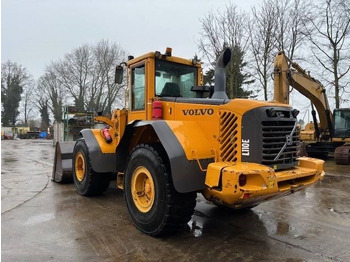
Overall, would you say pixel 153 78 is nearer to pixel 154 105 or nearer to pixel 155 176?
pixel 154 105

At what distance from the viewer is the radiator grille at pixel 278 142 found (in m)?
4.03

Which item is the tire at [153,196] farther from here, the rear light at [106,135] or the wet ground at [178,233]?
the rear light at [106,135]

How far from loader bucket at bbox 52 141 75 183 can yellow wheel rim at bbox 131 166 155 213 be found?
404 cm

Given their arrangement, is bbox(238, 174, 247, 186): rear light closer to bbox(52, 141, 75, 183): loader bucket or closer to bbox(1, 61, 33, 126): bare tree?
bbox(52, 141, 75, 183): loader bucket

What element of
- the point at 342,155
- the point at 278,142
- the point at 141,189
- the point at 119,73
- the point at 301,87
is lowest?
the point at 342,155

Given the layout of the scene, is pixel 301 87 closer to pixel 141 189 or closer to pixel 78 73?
pixel 141 189

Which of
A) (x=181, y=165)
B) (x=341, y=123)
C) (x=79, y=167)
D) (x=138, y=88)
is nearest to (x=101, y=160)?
(x=79, y=167)

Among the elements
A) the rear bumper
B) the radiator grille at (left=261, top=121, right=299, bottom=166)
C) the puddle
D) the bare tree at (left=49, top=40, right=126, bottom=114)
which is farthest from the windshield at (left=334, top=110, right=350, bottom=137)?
the bare tree at (left=49, top=40, right=126, bottom=114)

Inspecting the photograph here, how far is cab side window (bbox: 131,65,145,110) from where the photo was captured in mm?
5504

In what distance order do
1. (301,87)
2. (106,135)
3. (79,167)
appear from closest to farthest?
(106,135) → (79,167) → (301,87)

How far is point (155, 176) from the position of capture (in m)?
4.27

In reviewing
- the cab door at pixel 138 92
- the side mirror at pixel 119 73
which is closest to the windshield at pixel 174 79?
the cab door at pixel 138 92

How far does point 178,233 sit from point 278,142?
182cm

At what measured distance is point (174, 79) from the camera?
5.60 meters
